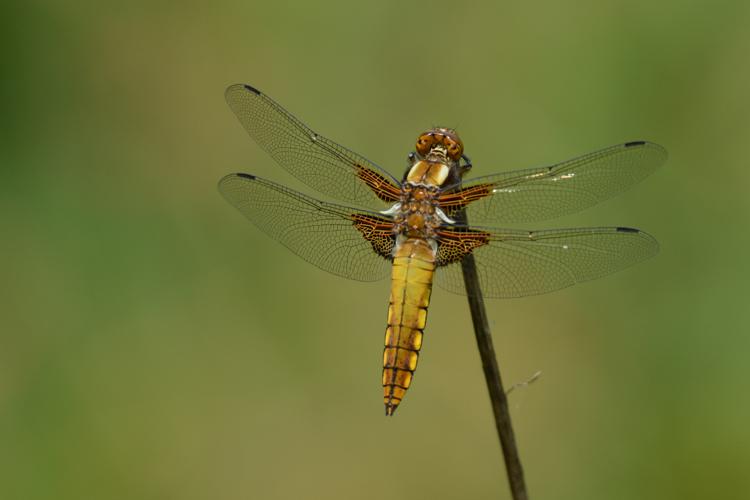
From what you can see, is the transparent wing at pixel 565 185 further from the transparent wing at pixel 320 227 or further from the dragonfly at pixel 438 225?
the transparent wing at pixel 320 227

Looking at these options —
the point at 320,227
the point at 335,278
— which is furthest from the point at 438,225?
the point at 335,278

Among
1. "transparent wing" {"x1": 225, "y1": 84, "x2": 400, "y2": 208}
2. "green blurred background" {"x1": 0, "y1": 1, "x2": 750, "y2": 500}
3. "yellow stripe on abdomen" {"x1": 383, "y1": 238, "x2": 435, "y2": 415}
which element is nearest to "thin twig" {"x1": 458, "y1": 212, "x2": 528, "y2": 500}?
"yellow stripe on abdomen" {"x1": 383, "y1": 238, "x2": 435, "y2": 415}

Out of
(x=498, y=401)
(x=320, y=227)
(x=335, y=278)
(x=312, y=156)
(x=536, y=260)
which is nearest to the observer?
(x=498, y=401)

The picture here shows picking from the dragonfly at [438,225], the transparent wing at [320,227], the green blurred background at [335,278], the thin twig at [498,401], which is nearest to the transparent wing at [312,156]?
the dragonfly at [438,225]

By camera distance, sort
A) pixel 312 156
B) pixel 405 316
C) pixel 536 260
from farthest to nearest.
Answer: pixel 312 156 → pixel 536 260 → pixel 405 316

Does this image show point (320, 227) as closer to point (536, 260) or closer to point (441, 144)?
point (441, 144)

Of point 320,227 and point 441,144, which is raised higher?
point 441,144

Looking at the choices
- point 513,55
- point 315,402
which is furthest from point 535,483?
point 513,55

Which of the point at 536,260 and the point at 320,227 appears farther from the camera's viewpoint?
the point at 320,227
